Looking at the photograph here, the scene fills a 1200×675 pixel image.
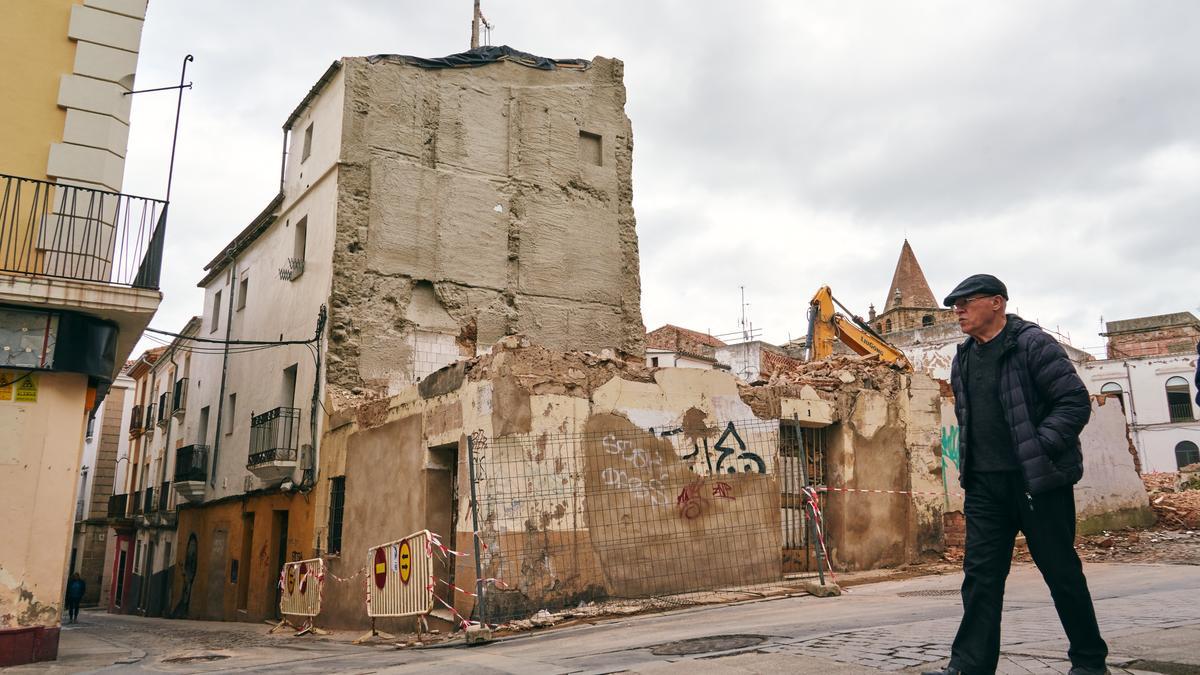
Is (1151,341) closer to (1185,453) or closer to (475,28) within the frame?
(1185,453)

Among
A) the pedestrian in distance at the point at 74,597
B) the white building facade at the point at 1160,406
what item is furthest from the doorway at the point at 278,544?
the white building facade at the point at 1160,406

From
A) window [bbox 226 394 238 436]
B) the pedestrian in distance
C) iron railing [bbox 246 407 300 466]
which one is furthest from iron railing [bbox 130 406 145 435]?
iron railing [bbox 246 407 300 466]

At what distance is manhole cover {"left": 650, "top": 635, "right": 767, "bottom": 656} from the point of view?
6.04 metres

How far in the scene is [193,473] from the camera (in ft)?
74.7

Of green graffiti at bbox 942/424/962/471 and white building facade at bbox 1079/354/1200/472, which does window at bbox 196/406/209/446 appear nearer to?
green graffiti at bbox 942/424/962/471

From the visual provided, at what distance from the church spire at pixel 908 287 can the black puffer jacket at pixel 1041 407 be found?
244 feet

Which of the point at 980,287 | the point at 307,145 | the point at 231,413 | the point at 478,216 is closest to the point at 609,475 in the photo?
the point at 980,287

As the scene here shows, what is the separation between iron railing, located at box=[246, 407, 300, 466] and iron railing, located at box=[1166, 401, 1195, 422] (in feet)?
164

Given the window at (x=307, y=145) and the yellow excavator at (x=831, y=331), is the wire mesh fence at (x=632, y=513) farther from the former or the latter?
the window at (x=307, y=145)

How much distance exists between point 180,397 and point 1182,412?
2017 inches

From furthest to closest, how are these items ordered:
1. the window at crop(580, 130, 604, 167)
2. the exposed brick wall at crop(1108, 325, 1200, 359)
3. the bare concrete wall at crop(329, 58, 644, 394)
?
1. the exposed brick wall at crop(1108, 325, 1200, 359)
2. the window at crop(580, 130, 604, 167)
3. the bare concrete wall at crop(329, 58, 644, 394)

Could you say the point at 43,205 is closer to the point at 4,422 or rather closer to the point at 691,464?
the point at 4,422

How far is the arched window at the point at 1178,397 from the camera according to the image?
50.1m

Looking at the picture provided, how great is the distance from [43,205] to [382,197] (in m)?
8.89
